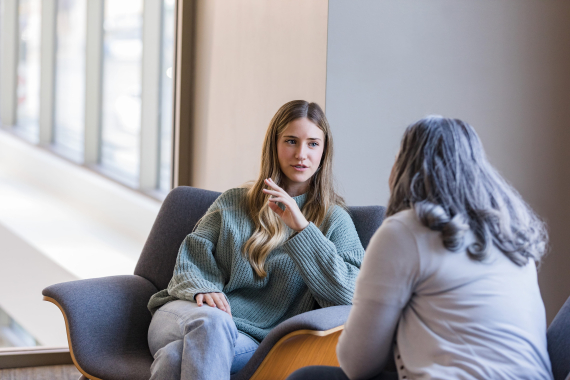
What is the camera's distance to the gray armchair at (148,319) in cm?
164

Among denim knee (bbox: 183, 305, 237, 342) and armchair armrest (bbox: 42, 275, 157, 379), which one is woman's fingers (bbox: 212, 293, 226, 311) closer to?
denim knee (bbox: 183, 305, 237, 342)

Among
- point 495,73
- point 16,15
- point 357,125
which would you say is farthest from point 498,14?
point 16,15

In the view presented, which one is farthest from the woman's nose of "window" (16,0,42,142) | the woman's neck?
"window" (16,0,42,142)

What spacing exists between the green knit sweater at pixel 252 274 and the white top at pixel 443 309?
719 mm

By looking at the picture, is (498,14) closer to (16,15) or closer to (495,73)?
(495,73)

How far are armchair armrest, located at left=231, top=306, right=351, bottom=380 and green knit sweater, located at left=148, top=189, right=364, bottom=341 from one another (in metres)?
0.14

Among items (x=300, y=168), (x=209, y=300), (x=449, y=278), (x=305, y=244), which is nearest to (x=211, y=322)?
(x=209, y=300)

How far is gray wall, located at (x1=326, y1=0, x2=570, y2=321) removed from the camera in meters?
2.48

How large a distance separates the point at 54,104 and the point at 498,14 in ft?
7.98

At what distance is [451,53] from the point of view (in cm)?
261

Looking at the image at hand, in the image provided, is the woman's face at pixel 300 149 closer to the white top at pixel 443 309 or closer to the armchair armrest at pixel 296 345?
the armchair armrest at pixel 296 345

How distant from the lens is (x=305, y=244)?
182 cm

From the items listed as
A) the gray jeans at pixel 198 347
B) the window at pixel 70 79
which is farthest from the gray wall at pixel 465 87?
the window at pixel 70 79

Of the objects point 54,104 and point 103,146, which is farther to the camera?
point 103,146
